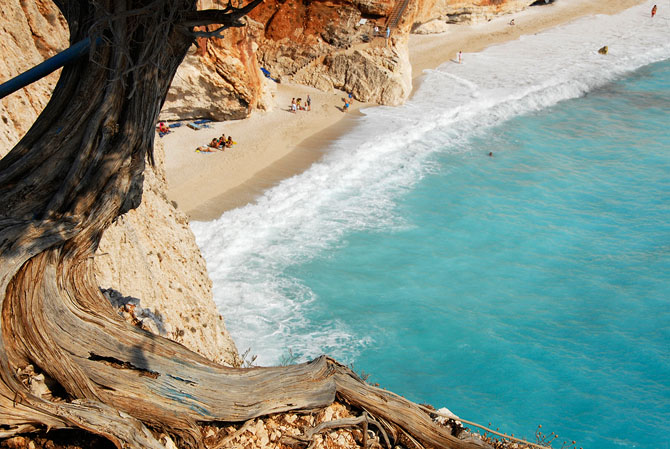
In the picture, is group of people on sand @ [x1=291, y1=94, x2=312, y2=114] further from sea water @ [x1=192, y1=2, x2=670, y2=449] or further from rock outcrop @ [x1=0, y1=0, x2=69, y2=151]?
rock outcrop @ [x1=0, y1=0, x2=69, y2=151]

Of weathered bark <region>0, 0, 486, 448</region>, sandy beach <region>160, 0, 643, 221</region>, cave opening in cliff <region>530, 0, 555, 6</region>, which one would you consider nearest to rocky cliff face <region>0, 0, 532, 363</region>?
sandy beach <region>160, 0, 643, 221</region>

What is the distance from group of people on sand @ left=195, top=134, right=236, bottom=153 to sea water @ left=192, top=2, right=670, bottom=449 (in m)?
3.36

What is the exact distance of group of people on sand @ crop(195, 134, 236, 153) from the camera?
777 inches

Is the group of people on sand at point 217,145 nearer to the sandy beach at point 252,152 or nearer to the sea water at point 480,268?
the sandy beach at point 252,152

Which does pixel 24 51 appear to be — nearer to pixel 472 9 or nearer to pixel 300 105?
pixel 300 105

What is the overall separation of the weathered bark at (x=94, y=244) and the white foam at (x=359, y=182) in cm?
776

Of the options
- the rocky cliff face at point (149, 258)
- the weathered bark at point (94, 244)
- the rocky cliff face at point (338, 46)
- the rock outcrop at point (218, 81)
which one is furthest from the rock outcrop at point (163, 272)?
the rocky cliff face at point (338, 46)

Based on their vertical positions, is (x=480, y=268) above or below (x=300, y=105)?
below

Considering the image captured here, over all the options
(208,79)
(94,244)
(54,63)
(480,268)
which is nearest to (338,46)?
(208,79)

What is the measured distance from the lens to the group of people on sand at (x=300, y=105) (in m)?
24.2

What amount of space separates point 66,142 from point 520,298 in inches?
512

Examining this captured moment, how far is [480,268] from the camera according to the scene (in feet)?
50.3

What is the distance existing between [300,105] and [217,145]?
6231 millimetres

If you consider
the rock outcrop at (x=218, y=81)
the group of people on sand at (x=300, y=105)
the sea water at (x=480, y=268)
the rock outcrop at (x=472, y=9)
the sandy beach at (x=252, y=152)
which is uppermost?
the rock outcrop at (x=472, y=9)
